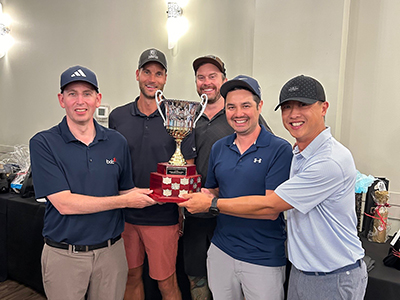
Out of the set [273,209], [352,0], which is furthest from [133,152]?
A: [352,0]

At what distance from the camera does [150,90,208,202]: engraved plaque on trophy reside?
1.62 metres

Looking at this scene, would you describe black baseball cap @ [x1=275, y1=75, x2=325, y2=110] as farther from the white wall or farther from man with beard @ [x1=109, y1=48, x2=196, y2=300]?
the white wall

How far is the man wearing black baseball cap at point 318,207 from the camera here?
122cm

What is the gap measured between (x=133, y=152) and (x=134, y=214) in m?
0.39

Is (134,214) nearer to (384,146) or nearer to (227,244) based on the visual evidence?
(227,244)

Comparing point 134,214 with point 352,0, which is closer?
point 134,214

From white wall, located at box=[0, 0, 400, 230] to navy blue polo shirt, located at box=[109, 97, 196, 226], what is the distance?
3.54 feet

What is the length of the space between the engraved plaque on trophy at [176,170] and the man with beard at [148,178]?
0.86ft

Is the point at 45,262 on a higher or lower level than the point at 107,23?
lower

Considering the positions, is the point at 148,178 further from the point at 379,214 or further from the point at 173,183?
the point at 379,214

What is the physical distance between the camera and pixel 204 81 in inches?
83.9

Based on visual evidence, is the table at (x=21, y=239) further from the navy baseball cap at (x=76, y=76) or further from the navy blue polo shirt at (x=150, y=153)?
the navy baseball cap at (x=76, y=76)

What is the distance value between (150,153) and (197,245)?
0.67 m

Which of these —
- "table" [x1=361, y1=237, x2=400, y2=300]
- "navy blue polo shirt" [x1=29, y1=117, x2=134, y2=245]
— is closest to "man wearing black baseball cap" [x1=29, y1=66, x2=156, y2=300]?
"navy blue polo shirt" [x1=29, y1=117, x2=134, y2=245]
